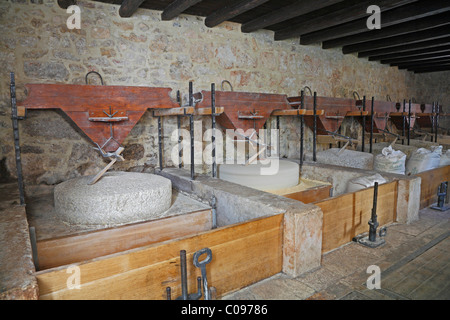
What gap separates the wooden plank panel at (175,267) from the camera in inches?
51.3

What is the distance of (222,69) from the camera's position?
4.10 metres

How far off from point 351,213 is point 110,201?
6.21ft

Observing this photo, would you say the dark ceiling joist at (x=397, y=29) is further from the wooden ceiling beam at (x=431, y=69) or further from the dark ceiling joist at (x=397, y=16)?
the wooden ceiling beam at (x=431, y=69)

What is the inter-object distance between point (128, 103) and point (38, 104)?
2.43 feet

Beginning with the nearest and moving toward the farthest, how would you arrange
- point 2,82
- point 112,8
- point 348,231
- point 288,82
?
1. point 348,231
2. point 2,82
3. point 112,8
4. point 288,82

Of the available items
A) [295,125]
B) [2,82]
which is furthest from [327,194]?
Result: [2,82]

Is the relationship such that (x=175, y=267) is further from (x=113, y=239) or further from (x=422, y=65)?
(x=422, y=65)

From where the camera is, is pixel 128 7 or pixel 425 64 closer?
pixel 128 7

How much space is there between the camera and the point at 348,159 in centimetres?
421

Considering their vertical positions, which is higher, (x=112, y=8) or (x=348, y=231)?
(x=112, y=8)

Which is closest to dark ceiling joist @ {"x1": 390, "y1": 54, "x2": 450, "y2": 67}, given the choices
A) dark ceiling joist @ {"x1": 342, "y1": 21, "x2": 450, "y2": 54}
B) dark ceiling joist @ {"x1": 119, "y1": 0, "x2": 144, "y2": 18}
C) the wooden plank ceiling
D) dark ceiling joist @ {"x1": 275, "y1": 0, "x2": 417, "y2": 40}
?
the wooden plank ceiling

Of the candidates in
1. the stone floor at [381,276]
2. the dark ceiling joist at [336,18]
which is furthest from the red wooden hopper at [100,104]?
the dark ceiling joist at [336,18]

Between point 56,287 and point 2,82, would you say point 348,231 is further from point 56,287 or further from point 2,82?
point 2,82

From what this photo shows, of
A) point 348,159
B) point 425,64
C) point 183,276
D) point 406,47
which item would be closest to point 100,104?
point 183,276
